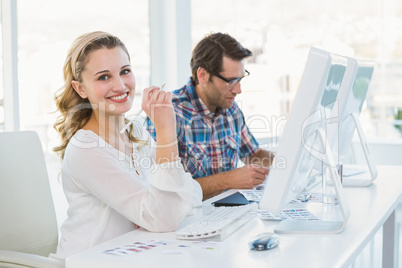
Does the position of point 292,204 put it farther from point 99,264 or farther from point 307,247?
point 99,264

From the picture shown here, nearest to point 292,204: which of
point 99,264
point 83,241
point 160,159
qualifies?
point 160,159

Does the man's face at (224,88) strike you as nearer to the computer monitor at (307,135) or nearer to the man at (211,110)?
the man at (211,110)

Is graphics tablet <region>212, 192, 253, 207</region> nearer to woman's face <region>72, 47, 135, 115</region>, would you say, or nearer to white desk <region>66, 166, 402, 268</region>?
white desk <region>66, 166, 402, 268</region>

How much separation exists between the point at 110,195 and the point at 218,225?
32 centimetres

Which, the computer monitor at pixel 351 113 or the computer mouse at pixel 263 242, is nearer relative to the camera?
the computer mouse at pixel 263 242

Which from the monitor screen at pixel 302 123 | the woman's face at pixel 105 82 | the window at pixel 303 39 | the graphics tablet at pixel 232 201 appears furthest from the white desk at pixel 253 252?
the window at pixel 303 39

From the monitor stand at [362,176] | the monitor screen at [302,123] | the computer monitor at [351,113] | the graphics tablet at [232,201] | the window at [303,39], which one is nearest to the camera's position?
the monitor screen at [302,123]

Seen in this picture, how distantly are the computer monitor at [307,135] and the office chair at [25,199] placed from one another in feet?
2.59

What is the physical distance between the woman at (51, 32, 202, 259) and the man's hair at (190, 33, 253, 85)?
875 mm

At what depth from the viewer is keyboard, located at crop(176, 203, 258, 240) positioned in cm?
129

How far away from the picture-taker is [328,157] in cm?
135

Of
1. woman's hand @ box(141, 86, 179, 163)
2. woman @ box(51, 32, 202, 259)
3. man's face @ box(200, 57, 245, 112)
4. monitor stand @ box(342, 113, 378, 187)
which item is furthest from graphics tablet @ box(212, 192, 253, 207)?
man's face @ box(200, 57, 245, 112)

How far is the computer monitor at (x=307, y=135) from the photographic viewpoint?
1086mm

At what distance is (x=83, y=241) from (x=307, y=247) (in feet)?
2.13
